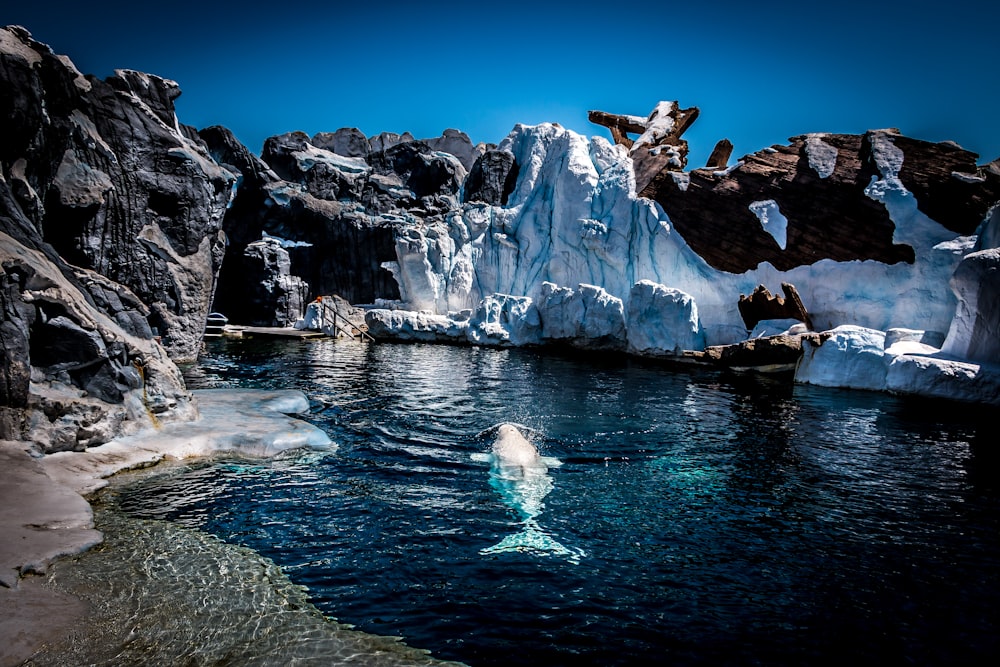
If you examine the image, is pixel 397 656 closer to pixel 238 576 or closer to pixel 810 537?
pixel 238 576

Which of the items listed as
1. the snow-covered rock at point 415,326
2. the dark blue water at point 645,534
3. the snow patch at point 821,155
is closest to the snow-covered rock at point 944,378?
the dark blue water at point 645,534

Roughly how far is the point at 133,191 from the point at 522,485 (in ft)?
56.4

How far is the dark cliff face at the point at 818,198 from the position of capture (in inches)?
862

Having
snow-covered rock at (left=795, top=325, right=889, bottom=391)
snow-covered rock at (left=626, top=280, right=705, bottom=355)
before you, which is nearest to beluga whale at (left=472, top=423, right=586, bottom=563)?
snow-covered rock at (left=795, top=325, right=889, bottom=391)

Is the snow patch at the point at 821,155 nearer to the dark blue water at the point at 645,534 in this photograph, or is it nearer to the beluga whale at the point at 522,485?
the dark blue water at the point at 645,534

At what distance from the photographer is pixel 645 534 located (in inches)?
264

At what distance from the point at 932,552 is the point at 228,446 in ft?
29.9

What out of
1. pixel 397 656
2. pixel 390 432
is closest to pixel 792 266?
pixel 390 432

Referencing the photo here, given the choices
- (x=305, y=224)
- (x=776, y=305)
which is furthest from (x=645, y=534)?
(x=305, y=224)

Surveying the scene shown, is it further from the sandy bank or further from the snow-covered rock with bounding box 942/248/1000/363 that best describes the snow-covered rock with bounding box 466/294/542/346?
the sandy bank

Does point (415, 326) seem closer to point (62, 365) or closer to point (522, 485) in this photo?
point (62, 365)

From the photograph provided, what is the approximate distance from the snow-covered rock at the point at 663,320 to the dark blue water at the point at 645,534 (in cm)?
1242

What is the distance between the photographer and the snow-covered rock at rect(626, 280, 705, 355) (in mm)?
25547

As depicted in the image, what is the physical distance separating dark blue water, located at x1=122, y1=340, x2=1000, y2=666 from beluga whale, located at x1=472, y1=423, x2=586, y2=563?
0.18 m
